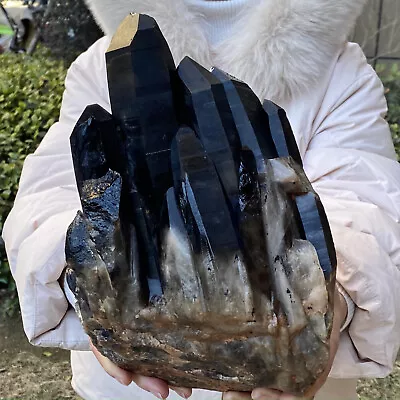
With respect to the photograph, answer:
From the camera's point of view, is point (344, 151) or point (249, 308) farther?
point (344, 151)

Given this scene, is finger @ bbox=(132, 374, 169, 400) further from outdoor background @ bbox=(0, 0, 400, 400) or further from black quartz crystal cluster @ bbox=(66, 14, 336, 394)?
outdoor background @ bbox=(0, 0, 400, 400)

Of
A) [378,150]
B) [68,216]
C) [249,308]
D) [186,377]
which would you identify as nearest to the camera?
[249,308]

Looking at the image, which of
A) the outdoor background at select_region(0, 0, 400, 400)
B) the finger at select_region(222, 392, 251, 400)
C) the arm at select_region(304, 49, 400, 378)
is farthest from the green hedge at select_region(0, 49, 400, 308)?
the finger at select_region(222, 392, 251, 400)

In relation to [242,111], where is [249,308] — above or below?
below

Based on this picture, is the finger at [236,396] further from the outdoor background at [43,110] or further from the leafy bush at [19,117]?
the leafy bush at [19,117]

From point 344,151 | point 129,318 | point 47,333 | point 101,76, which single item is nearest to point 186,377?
point 129,318

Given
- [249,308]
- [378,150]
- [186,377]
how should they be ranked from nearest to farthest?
[249,308] → [186,377] → [378,150]

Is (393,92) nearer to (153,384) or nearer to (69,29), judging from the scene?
(69,29)

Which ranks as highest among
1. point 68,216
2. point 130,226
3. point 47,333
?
point 130,226

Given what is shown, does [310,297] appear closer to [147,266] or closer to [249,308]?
[249,308]
